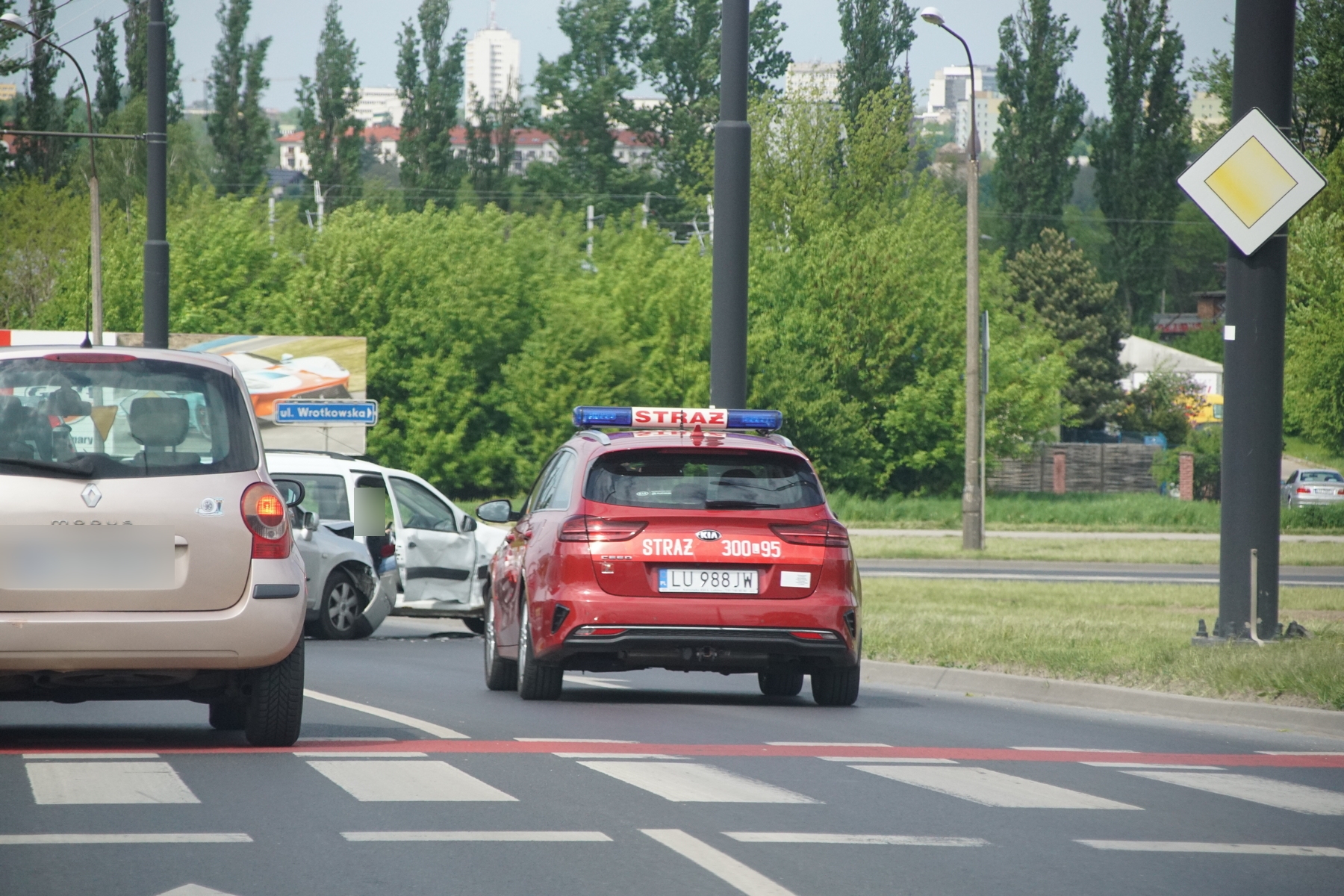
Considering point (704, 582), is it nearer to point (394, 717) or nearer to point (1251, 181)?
point (394, 717)

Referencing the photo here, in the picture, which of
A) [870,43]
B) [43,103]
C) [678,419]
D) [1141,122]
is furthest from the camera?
[1141,122]

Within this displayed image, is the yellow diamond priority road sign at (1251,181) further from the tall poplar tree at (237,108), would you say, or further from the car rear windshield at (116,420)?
the tall poplar tree at (237,108)

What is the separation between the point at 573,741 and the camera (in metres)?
9.99

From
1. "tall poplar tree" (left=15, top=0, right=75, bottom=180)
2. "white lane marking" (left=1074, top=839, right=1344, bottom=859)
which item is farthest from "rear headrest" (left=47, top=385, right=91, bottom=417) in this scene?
"tall poplar tree" (left=15, top=0, right=75, bottom=180)

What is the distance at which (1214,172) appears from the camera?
1422 cm

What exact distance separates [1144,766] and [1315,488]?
186ft

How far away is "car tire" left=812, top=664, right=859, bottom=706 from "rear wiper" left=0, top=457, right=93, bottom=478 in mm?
5173

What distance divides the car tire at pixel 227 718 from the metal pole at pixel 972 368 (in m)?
25.3

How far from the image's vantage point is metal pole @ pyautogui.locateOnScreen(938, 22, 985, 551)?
35000mm

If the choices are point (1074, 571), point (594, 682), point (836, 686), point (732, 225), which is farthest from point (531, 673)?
point (1074, 571)

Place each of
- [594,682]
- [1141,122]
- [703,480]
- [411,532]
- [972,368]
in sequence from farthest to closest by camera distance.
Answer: [1141,122] < [972,368] < [411,532] < [594,682] < [703,480]

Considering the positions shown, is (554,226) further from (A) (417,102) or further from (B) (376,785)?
(B) (376,785)

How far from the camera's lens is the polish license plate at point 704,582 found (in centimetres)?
1162

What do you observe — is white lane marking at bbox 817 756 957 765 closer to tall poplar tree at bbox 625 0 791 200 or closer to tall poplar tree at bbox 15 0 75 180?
tall poplar tree at bbox 15 0 75 180
